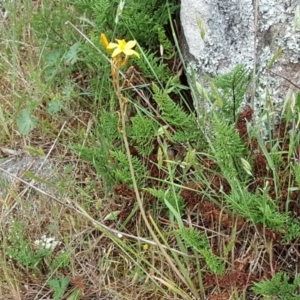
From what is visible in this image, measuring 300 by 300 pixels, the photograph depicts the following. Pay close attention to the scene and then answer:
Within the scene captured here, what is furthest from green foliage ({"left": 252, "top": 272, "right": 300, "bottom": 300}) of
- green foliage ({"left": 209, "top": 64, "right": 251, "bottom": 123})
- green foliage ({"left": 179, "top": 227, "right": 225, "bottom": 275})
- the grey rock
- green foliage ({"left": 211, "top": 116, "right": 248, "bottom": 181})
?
the grey rock

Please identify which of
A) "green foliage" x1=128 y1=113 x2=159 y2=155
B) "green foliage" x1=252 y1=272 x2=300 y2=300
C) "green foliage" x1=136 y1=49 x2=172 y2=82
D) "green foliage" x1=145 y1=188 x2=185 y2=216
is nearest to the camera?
"green foliage" x1=252 y1=272 x2=300 y2=300

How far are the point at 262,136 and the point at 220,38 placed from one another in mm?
328

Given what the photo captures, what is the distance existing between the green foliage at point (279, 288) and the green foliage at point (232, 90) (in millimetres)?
461

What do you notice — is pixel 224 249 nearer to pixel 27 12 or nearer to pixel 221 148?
pixel 221 148

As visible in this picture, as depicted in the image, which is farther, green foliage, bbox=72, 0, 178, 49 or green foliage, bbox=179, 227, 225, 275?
green foliage, bbox=72, 0, 178, 49

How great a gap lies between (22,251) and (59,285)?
147 millimetres

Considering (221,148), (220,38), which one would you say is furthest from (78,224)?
(220,38)

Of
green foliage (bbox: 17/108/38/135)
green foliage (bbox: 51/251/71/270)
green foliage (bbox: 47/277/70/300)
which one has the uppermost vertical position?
green foliage (bbox: 17/108/38/135)

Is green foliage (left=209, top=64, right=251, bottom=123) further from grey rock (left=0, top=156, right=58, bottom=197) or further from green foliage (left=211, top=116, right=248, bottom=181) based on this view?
grey rock (left=0, top=156, right=58, bottom=197)

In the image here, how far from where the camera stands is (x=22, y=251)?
199 cm

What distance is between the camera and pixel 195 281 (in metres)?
1.92

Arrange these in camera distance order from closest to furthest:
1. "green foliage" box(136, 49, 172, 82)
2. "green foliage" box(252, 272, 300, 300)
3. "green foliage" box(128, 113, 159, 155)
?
"green foliage" box(252, 272, 300, 300) → "green foliage" box(128, 113, 159, 155) → "green foliage" box(136, 49, 172, 82)

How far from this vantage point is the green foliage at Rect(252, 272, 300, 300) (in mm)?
1762

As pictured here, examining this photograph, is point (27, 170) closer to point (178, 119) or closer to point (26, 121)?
point (26, 121)
